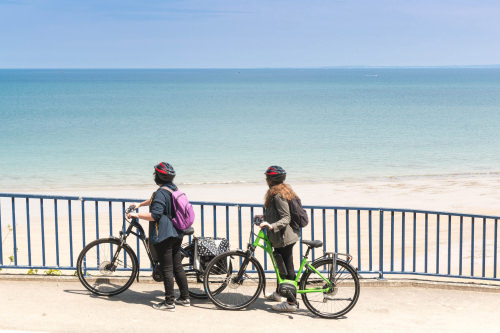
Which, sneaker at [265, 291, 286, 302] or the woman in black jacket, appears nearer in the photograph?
the woman in black jacket

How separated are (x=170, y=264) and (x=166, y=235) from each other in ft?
1.21

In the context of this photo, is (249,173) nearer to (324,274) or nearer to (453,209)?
(453,209)

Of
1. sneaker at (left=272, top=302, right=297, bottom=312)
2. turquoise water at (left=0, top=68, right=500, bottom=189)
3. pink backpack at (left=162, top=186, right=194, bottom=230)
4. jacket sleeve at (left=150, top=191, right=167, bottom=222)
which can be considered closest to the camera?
jacket sleeve at (left=150, top=191, right=167, bottom=222)

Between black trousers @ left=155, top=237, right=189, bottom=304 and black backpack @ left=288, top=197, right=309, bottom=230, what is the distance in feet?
3.94

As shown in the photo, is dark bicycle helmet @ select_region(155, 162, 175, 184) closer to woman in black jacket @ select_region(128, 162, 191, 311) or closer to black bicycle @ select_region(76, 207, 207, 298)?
woman in black jacket @ select_region(128, 162, 191, 311)

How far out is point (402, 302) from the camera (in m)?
7.68

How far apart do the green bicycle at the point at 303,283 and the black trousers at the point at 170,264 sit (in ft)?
0.90

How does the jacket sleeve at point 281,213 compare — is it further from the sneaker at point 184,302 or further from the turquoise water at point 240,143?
the turquoise water at point 240,143

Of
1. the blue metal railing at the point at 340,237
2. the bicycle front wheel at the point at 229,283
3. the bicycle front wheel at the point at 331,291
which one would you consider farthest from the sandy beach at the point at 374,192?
the bicycle front wheel at the point at 229,283

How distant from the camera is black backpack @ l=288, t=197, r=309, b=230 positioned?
711 centimetres

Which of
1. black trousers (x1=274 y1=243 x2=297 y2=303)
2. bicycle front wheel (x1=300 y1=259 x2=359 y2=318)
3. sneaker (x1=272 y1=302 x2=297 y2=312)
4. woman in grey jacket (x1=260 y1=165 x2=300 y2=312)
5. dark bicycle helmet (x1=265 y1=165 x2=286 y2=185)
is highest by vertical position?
dark bicycle helmet (x1=265 y1=165 x2=286 y2=185)

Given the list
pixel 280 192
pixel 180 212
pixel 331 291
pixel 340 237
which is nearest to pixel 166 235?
pixel 180 212

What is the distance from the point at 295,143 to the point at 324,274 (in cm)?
3845

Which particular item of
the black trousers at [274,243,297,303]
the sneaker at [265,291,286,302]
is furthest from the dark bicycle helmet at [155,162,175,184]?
the sneaker at [265,291,286,302]
